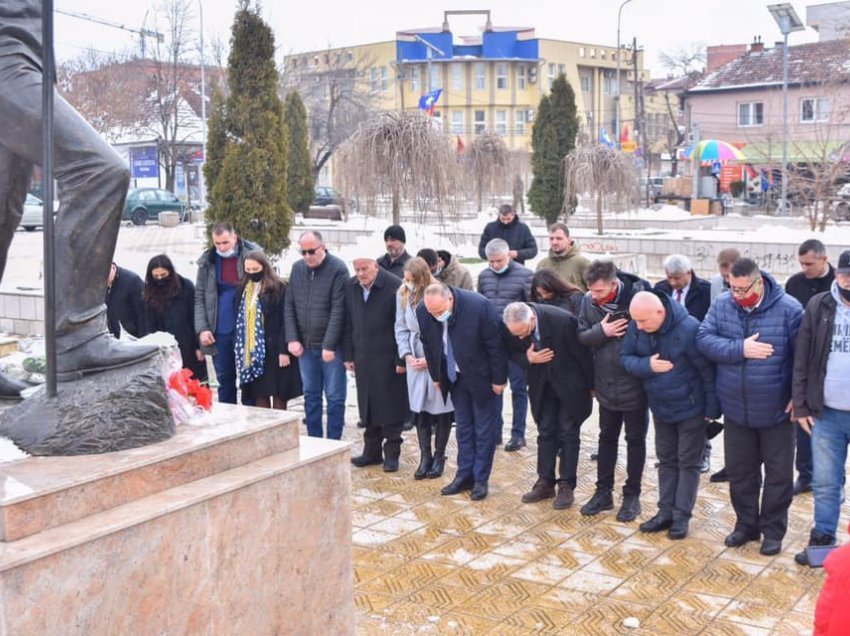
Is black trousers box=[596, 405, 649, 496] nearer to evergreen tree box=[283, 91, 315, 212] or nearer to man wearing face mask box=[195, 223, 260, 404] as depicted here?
man wearing face mask box=[195, 223, 260, 404]

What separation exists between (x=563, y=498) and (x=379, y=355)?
1915mm

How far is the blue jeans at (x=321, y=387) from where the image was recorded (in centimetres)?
859

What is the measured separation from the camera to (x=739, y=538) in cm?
646

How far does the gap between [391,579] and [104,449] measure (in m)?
2.22

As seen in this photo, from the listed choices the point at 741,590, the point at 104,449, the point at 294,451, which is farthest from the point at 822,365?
the point at 104,449

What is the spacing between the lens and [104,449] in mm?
4270

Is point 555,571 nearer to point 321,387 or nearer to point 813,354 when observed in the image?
point 813,354

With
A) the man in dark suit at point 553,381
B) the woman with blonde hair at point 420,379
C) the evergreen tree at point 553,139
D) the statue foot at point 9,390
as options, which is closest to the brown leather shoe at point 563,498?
the man in dark suit at point 553,381

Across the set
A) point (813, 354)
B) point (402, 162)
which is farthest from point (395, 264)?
point (402, 162)

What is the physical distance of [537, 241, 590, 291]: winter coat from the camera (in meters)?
9.38

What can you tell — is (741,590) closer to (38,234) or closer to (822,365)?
(822,365)

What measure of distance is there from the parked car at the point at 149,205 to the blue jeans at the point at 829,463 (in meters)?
34.0

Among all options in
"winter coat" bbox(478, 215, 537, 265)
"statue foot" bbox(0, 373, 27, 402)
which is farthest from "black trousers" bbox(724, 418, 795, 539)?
"winter coat" bbox(478, 215, 537, 265)

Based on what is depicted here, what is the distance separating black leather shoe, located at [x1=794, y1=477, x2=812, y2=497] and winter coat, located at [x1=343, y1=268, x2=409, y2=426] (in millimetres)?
2947
